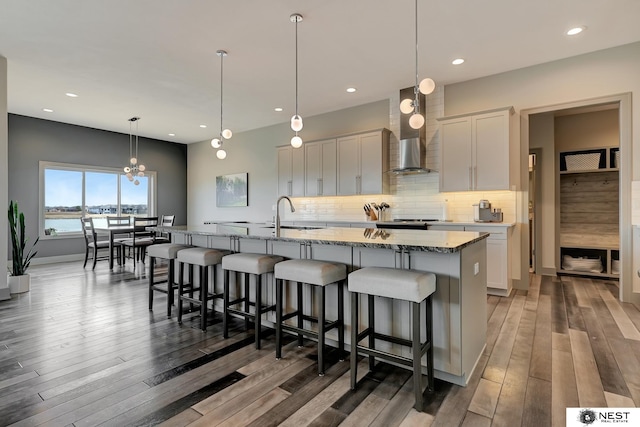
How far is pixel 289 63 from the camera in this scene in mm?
4113

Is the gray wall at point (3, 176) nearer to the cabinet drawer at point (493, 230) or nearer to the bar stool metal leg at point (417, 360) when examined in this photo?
the bar stool metal leg at point (417, 360)

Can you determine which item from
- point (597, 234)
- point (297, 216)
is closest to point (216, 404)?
point (297, 216)

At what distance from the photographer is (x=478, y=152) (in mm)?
4363

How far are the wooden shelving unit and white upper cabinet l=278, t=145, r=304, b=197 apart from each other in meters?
4.40

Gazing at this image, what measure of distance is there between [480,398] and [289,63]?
3.93m

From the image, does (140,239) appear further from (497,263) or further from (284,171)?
(497,263)

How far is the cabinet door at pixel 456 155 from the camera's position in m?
4.45

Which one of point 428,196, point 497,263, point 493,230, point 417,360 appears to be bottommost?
point 417,360

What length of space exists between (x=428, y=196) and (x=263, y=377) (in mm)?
3857

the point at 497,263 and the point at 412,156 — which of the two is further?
the point at 412,156

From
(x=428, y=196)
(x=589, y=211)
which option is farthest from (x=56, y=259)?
(x=589, y=211)

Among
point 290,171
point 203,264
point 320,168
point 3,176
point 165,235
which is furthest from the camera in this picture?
point 165,235

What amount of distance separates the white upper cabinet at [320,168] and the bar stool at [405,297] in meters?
3.84

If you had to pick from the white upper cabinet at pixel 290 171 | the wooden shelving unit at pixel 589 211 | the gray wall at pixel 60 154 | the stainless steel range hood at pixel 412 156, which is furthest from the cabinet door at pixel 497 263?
the gray wall at pixel 60 154
